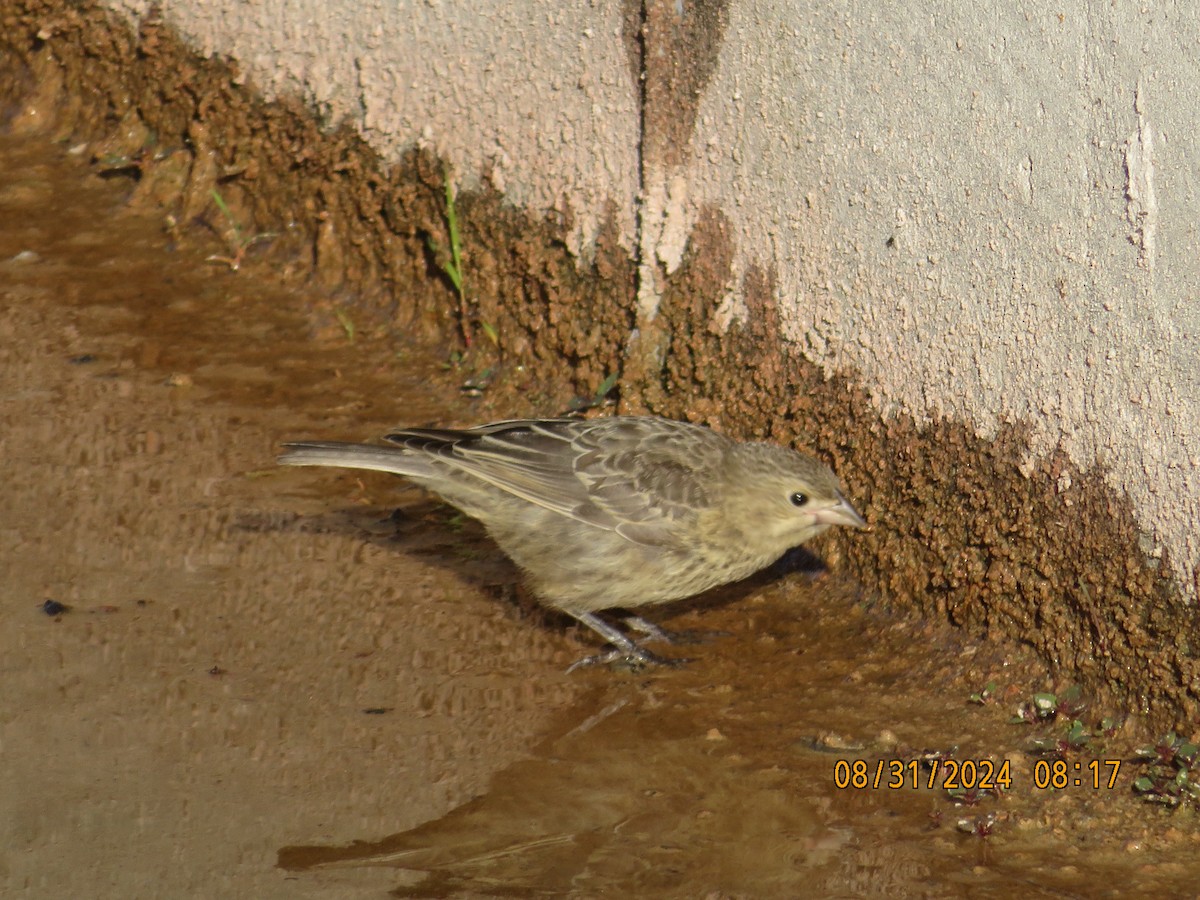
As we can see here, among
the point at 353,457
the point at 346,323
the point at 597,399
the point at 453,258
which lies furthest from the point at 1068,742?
the point at 346,323

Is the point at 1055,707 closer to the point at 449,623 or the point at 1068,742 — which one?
the point at 1068,742

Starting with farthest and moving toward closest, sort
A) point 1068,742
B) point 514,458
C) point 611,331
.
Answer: point 611,331
point 514,458
point 1068,742

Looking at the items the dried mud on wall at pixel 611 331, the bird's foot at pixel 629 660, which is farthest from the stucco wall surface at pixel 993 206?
the bird's foot at pixel 629 660

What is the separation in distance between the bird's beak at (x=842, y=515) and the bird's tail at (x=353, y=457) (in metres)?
1.35

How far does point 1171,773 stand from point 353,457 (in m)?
2.73

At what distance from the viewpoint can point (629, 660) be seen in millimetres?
4879

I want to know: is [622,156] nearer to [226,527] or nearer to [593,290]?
[593,290]

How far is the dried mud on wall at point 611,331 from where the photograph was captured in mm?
4309

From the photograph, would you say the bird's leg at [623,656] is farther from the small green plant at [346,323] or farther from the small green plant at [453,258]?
the small green plant at [346,323]

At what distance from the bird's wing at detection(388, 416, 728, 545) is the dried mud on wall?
419 mm

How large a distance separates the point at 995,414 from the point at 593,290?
1.89 metres

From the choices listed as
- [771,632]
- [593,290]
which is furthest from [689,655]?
[593,290]

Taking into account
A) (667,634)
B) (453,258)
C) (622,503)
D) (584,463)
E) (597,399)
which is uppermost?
(453,258)

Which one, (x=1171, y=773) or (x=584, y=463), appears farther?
(x=584, y=463)
